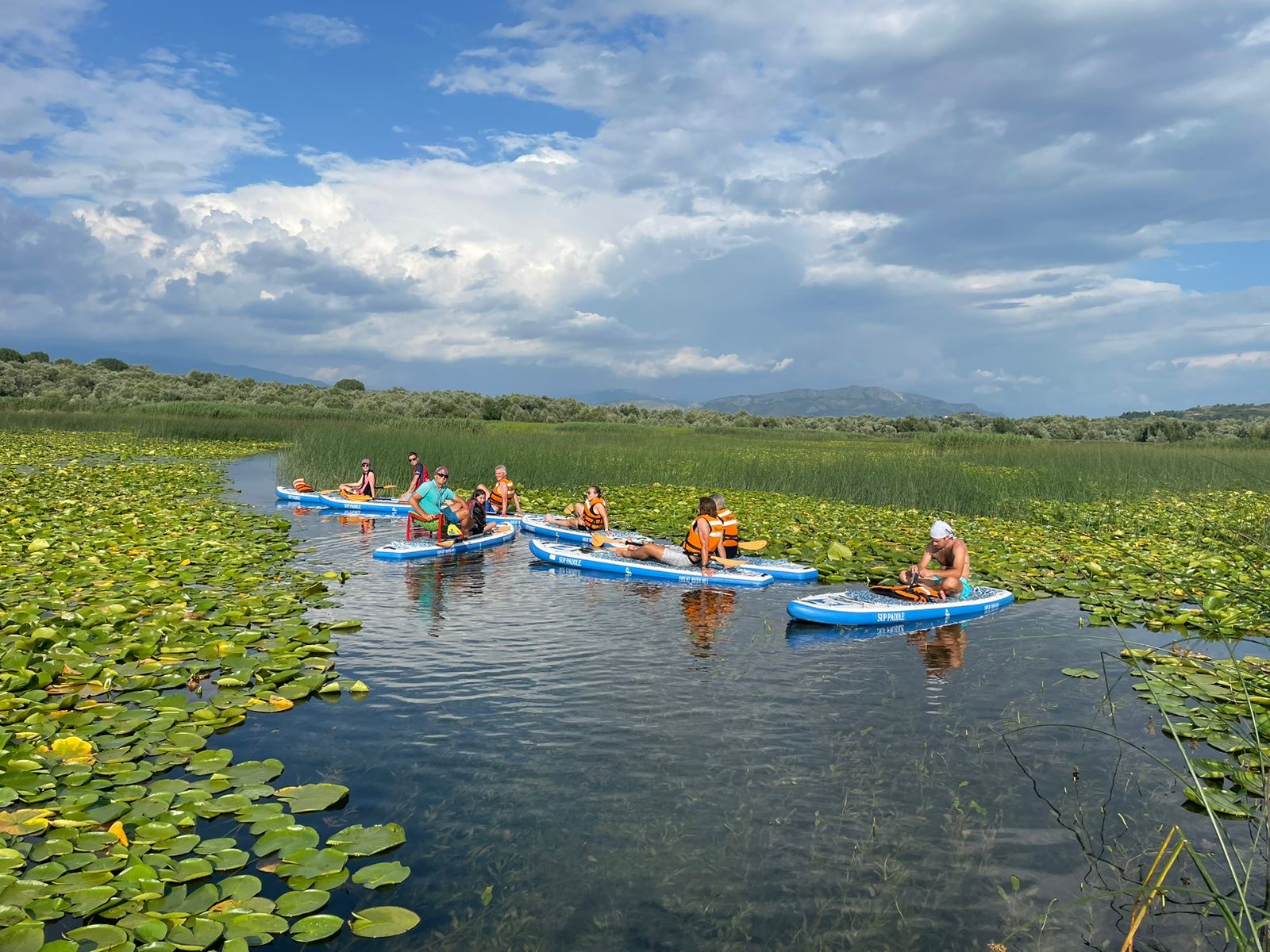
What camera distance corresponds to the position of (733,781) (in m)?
6.81

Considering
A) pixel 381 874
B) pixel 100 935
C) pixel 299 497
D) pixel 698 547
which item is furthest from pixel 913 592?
pixel 299 497

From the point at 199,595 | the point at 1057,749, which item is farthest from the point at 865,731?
the point at 199,595

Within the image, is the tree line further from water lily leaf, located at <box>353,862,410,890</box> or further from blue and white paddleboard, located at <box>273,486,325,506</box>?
water lily leaf, located at <box>353,862,410,890</box>

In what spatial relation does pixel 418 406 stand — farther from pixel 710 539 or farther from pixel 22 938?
pixel 22 938

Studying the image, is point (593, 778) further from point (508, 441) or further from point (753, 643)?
point (508, 441)

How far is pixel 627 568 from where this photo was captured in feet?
48.6

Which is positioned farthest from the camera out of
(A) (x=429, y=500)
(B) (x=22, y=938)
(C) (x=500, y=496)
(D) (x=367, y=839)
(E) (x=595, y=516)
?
(C) (x=500, y=496)

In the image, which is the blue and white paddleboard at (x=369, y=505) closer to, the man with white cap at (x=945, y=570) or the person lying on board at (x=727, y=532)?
the person lying on board at (x=727, y=532)

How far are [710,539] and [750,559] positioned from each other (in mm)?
1211

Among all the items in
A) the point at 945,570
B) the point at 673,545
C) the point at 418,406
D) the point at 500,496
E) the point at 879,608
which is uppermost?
the point at 418,406

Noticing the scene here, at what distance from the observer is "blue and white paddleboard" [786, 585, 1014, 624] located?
37.4 ft

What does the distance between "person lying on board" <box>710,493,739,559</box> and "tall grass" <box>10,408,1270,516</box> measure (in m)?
9.82

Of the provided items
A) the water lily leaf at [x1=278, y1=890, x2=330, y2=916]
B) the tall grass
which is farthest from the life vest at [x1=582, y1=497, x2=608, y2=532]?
the water lily leaf at [x1=278, y1=890, x2=330, y2=916]

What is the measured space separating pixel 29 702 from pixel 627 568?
30.0ft
